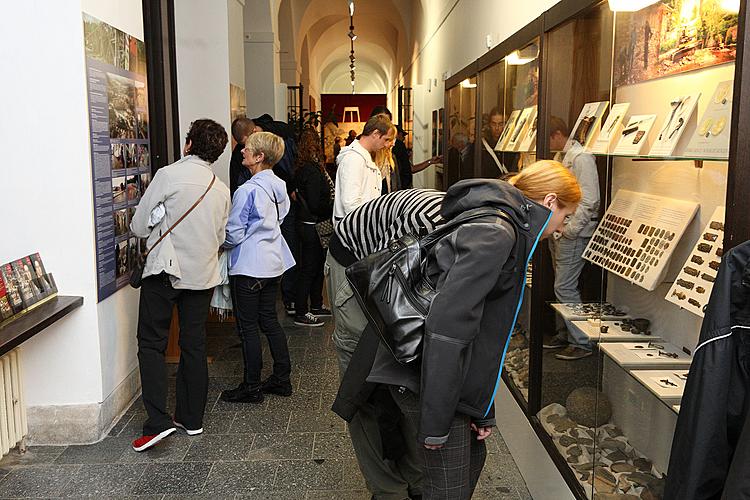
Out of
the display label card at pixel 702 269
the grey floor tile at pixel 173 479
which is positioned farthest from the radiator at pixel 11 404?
the display label card at pixel 702 269

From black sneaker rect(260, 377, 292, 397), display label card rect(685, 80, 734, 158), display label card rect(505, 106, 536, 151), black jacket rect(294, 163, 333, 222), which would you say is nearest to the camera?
display label card rect(685, 80, 734, 158)

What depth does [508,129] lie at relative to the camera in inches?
176

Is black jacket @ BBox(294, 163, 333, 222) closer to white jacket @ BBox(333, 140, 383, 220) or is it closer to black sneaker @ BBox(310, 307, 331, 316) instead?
black sneaker @ BBox(310, 307, 331, 316)

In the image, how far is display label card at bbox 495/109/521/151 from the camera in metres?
4.32

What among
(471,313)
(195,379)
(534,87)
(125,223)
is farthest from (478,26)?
(471,313)

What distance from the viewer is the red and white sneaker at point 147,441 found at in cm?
414

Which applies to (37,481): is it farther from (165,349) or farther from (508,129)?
(508,129)

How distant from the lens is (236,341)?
6.54 meters

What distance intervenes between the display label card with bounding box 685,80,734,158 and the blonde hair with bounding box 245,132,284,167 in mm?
3179

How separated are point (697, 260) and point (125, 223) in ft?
11.6

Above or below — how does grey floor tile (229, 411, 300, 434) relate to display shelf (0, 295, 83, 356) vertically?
below

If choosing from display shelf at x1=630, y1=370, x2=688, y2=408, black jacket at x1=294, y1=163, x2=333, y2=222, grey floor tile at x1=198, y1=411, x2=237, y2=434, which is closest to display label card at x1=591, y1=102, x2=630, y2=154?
display shelf at x1=630, y1=370, x2=688, y2=408

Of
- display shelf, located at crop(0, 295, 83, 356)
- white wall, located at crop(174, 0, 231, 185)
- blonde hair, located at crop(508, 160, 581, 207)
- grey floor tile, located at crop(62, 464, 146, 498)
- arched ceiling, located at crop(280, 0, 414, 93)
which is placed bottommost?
grey floor tile, located at crop(62, 464, 146, 498)

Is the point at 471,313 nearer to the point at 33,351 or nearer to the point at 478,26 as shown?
the point at 33,351
